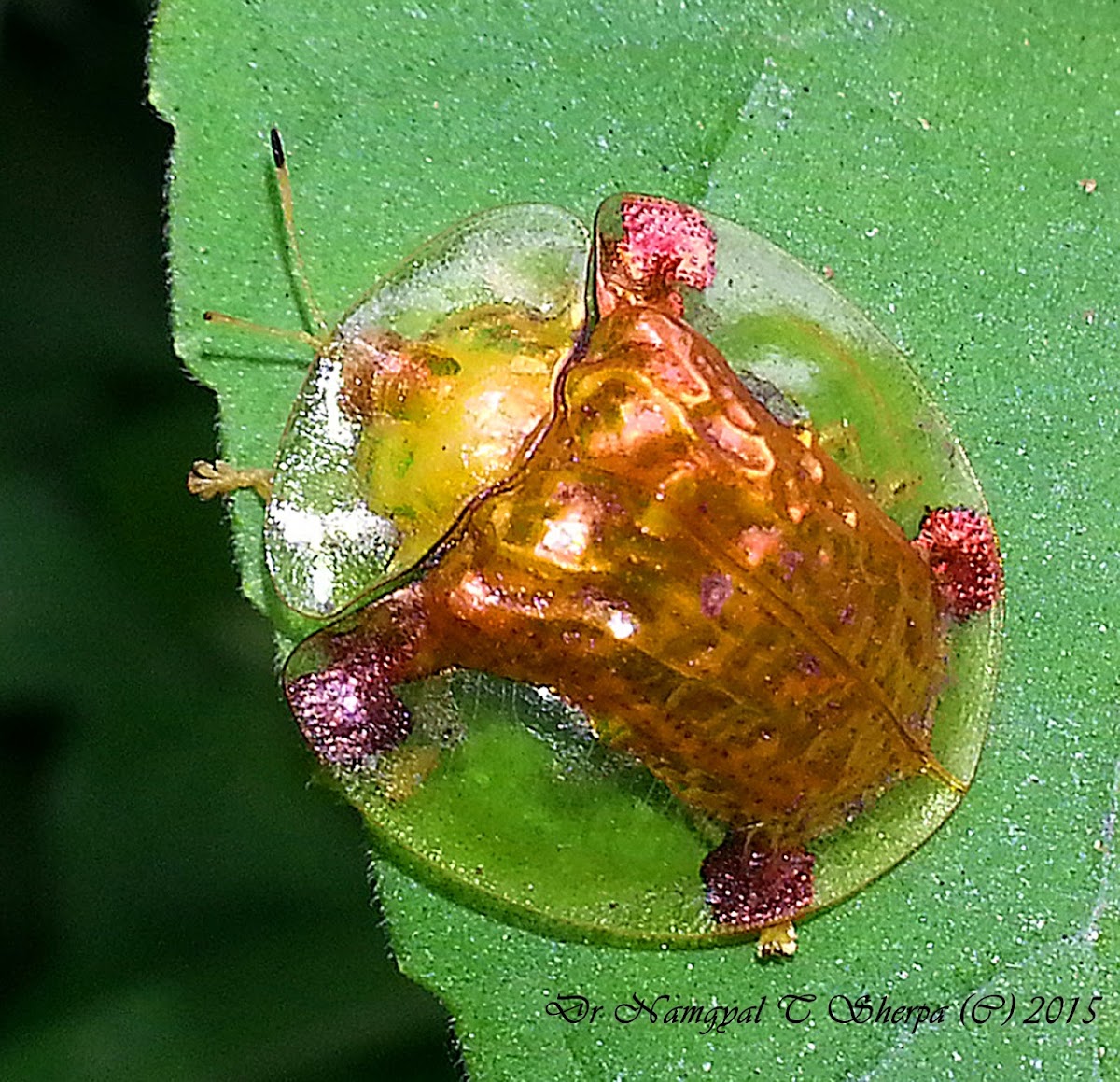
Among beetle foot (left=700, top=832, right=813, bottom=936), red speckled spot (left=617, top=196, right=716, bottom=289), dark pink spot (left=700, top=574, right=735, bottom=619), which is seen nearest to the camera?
dark pink spot (left=700, top=574, right=735, bottom=619)

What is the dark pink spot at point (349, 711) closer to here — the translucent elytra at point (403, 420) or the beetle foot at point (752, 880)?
the translucent elytra at point (403, 420)

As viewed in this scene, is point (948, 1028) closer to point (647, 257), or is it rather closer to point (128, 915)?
point (647, 257)

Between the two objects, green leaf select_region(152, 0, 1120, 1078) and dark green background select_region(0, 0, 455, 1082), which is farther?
dark green background select_region(0, 0, 455, 1082)

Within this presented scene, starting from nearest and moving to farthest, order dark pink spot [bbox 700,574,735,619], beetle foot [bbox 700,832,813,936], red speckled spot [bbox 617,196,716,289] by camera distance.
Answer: dark pink spot [bbox 700,574,735,619] < red speckled spot [bbox 617,196,716,289] < beetle foot [bbox 700,832,813,936]

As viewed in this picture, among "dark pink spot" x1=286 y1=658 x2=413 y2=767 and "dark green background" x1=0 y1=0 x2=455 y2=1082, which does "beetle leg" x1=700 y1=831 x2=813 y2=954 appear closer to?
"dark pink spot" x1=286 y1=658 x2=413 y2=767

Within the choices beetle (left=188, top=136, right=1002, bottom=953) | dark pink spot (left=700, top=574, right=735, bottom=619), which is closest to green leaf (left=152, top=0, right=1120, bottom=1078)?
beetle (left=188, top=136, right=1002, bottom=953)

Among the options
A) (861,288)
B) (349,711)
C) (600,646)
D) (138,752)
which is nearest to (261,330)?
(349,711)

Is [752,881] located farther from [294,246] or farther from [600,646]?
[294,246]

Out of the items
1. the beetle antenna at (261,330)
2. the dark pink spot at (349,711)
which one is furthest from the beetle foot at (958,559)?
the beetle antenna at (261,330)
